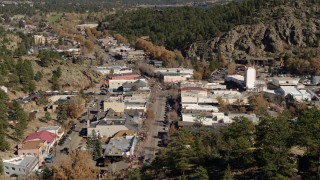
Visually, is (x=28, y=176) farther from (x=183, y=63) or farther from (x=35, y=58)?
(x=183, y=63)

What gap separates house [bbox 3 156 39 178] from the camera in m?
12.2

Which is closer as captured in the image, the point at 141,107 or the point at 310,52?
the point at 141,107

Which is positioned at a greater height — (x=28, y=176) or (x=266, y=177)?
(x=266, y=177)

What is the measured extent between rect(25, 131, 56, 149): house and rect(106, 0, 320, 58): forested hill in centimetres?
1963

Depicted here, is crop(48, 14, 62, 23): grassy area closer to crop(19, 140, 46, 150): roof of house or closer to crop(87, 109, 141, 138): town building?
crop(87, 109, 141, 138): town building

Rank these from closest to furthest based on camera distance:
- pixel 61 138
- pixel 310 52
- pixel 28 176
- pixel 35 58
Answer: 1. pixel 28 176
2. pixel 61 138
3. pixel 35 58
4. pixel 310 52

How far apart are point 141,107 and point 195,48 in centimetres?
1537

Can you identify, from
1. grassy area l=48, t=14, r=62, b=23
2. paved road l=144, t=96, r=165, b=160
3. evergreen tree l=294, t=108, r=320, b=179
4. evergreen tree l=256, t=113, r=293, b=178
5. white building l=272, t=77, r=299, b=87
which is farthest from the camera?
grassy area l=48, t=14, r=62, b=23

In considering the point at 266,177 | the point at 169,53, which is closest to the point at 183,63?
the point at 169,53

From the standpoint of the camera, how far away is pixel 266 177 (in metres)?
8.67

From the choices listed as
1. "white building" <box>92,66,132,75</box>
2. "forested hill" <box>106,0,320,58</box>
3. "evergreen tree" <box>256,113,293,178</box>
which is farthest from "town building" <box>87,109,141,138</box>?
"forested hill" <box>106,0,320,58</box>

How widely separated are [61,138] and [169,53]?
16.1 m

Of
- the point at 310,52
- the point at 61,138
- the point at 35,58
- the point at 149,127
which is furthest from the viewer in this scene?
the point at 310,52

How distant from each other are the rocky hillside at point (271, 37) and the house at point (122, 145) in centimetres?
1810
